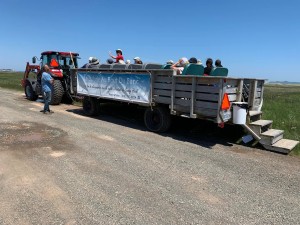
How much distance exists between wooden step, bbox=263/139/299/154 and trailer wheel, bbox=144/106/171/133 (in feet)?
8.85

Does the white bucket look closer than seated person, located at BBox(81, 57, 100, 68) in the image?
Yes

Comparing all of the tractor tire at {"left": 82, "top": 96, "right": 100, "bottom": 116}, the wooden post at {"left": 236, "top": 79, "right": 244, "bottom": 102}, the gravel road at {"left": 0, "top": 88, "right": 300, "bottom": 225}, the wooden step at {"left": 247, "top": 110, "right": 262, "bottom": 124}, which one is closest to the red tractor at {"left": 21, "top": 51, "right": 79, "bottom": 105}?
the tractor tire at {"left": 82, "top": 96, "right": 100, "bottom": 116}

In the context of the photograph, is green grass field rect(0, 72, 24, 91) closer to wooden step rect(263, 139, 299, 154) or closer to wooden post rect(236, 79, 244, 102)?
wooden post rect(236, 79, 244, 102)

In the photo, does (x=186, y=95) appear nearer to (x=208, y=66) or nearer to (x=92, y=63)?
(x=208, y=66)

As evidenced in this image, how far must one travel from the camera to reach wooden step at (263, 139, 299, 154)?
656 cm

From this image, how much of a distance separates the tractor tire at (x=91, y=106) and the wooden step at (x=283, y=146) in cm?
610

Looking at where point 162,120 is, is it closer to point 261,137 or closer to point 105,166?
point 261,137

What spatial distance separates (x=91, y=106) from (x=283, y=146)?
6.67m

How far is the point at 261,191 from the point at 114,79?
617 cm

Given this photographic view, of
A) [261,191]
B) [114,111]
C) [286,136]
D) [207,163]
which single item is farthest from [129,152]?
[114,111]

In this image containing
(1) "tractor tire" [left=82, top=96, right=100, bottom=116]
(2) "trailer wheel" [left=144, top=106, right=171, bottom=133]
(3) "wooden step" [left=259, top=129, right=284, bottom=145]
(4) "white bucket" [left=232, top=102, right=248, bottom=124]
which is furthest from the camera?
(1) "tractor tire" [left=82, top=96, right=100, bottom=116]

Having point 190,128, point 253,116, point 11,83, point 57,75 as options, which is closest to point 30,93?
point 57,75

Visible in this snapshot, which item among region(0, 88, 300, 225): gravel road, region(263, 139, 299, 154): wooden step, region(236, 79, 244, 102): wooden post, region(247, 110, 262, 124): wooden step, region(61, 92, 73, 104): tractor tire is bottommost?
region(0, 88, 300, 225): gravel road

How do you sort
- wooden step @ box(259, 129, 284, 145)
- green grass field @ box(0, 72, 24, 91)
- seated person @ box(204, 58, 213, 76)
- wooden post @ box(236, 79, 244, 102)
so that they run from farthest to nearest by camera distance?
green grass field @ box(0, 72, 24, 91)
seated person @ box(204, 58, 213, 76)
wooden post @ box(236, 79, 244, 102)
wooden step @ box(259, 129, 284, 145)
